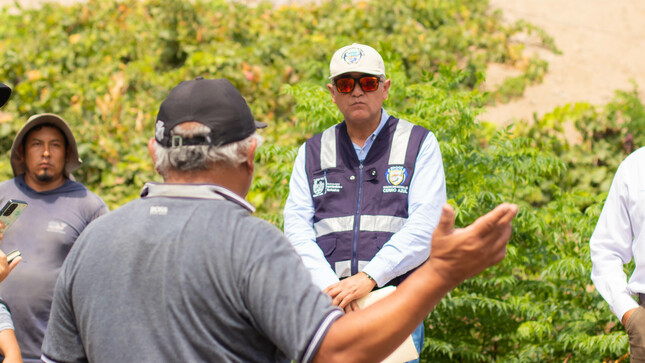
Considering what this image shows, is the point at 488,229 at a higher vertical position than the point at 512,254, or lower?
higher

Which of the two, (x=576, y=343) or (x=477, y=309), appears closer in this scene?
(x=576, y=343)

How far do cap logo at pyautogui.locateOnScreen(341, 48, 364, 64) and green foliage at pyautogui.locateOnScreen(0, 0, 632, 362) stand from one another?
103cm

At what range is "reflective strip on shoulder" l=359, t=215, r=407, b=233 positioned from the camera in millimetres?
3465

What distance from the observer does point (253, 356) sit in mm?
1682

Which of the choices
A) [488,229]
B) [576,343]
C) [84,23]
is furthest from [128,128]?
[488,229]

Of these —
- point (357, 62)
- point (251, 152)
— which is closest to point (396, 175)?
point (357, 62)

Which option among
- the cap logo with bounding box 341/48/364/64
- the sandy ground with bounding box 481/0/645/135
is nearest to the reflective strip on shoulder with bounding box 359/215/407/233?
the cap logo with bounding box 341/48/364/64

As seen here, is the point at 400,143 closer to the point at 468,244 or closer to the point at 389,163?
the point at 389,163

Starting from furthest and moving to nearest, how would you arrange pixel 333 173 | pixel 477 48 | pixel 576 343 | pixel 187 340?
1. pixel 477 48
2. pixel 576 343
3. pixel 333 173
4. pixel 187 340

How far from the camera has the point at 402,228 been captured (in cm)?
345

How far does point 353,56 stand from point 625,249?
1.77 metres

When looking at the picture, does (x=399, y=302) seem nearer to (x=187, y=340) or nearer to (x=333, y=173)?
(x=187, y=340)

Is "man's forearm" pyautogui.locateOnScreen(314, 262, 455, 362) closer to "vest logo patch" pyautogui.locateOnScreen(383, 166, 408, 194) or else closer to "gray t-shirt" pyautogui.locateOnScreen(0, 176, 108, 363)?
"vest logo patch" pyautogui.locateOnScreen(383, 166, 408, 194)

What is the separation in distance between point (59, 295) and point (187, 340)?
0.42 meters
